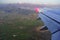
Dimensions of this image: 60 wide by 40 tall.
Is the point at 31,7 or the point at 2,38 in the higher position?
the point at 2,38

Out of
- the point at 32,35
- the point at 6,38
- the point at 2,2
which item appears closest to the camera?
the point at 6,38

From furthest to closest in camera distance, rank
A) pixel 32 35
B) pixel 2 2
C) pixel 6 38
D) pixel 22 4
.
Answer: pixel 22 4
pixel 2 2
pixel 32 35
pixel 6 38

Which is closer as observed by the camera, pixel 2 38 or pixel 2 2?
pixel 2 38

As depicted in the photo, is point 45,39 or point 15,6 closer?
point 45,39

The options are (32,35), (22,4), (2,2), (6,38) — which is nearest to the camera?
(6,38)

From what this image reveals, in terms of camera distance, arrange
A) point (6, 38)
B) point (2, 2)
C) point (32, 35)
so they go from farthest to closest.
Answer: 1. point (2, 2)
2. point (32, 35)
3. point (6, 38)

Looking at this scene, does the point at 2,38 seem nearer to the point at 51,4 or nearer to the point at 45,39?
the point at 45,39

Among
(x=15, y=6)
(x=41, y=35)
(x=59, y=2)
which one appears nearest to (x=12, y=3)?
(x=15, y=6)

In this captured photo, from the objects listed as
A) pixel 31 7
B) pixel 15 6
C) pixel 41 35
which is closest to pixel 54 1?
pixel 31 7

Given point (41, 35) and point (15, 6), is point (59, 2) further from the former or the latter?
point (41, 35)
